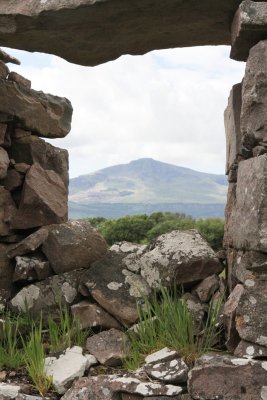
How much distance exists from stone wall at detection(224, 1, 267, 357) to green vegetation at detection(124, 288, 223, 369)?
0.27m

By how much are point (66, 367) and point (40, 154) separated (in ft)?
7.91

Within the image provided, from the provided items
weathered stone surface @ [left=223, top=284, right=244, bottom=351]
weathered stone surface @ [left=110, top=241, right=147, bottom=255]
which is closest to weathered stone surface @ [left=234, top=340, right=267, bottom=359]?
weathered stone surface @ [left=223, top=284, right=244, bottom=351]

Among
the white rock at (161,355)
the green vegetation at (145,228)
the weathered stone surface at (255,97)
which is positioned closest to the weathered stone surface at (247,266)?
the white rock at (161,355)

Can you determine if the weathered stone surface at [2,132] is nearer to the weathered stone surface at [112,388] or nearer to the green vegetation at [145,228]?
the weathered stone surface at [112,388]

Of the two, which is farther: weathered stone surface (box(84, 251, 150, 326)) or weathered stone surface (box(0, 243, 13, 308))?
weathered stone surface (box(0, 243, 13, 308))

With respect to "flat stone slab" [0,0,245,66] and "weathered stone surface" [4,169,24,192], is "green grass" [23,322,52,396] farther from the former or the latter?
"flat stone slab" [0,0,245,66]

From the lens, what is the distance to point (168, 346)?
4.55m

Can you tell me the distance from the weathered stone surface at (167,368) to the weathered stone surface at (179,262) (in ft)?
2.59

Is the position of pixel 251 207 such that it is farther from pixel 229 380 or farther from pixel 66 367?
pixel 66 367

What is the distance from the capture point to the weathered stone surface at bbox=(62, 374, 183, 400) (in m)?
4.13

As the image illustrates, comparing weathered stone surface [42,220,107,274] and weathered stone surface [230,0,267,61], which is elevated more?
weathered stone surface [230,0,267,61]

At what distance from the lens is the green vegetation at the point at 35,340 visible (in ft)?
15.2

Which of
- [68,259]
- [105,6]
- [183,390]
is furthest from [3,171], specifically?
[183,390]

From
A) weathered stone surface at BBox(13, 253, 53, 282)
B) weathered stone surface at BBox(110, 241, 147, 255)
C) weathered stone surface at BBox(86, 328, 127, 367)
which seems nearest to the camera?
weathered stone surface at BBox(86, 328, 127, 367)
